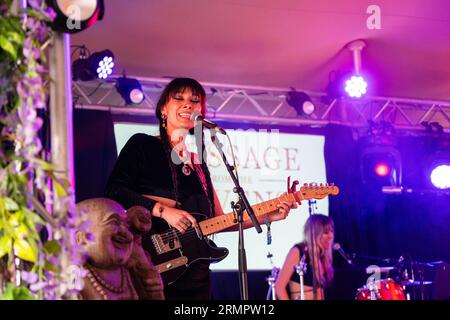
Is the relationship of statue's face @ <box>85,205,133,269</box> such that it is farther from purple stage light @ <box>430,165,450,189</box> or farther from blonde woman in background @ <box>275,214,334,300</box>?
purple stage light @ <box>430,165,450,189</box>

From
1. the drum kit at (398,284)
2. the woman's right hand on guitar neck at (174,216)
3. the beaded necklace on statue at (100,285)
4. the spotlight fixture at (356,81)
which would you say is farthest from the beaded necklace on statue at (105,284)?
the spotlight fixture at (356,81)

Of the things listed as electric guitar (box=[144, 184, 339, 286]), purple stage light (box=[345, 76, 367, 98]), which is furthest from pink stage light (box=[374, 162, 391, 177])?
electric guitar (box=[144, 184, 339, 286])

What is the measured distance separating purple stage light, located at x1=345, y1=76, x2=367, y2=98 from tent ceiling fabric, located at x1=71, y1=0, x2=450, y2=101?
0.23m

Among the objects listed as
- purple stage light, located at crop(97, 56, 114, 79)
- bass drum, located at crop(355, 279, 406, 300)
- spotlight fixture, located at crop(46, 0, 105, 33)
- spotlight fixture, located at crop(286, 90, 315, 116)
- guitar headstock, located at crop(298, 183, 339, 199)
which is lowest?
bass drum, located at crop(355, 279, 406, 300)

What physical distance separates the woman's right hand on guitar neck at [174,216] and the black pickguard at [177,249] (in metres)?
A: 0.13

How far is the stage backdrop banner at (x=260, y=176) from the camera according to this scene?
5562 mm

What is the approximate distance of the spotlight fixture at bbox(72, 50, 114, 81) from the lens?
4.98 metres

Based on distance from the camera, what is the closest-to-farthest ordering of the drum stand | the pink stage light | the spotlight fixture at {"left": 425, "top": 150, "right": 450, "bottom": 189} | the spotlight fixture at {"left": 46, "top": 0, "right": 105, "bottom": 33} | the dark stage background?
the spotlight fixture at {"left": 46, "top": 0, "right": 105, "bottom": 33} → the drum stand → the dark stage background → the pink stage light → the spotlight fixture at {"left": 425, "top": 150, "right": 450, "bottom": 189}

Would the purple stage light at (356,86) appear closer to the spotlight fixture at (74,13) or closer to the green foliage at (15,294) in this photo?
the spotlight fixture at (74,13)
